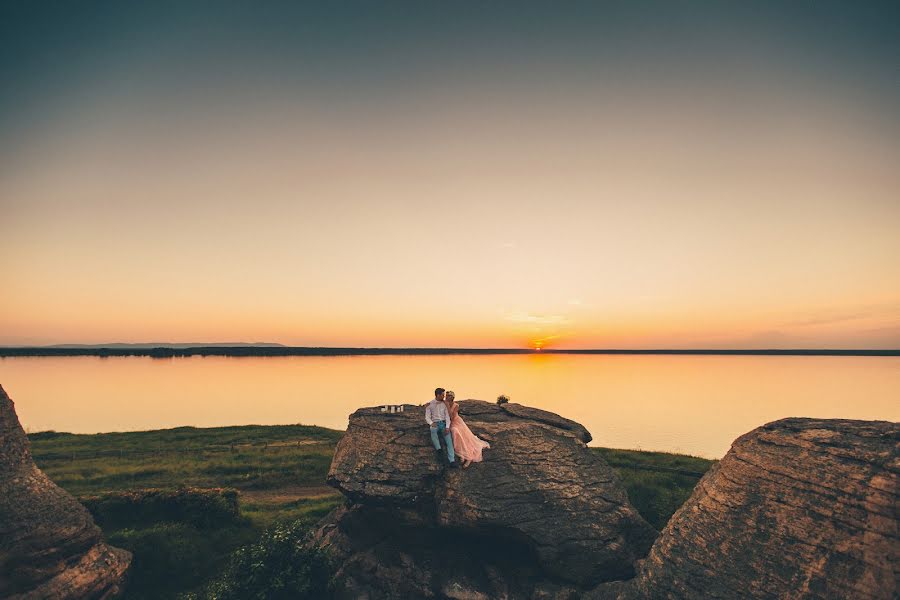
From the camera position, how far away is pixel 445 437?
65.2 feet

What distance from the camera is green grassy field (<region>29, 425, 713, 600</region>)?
2050cm

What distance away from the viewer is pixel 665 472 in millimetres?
33062

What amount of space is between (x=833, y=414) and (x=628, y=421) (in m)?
38.2

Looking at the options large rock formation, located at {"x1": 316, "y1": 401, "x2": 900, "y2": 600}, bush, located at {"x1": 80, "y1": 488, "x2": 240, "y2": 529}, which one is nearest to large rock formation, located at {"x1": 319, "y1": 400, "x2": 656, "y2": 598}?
large rock formation, located at {"x1": 316, "y1": 401, "x2": 900, "y2": 600}

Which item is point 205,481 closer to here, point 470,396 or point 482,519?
point 482,519

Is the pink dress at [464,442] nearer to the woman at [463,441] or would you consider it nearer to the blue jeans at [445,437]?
the woman at [463,441]

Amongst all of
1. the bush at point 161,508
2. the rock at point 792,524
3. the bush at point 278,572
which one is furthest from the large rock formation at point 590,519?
the bush at point 161,508

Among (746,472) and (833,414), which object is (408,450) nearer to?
(746,472)

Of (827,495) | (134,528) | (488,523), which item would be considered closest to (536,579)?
(488,523)

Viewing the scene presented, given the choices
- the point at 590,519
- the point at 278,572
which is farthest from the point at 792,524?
the point at 278,572

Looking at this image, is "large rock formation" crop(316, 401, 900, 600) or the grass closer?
"large rock formation" crop(316, 401, 900, 600)

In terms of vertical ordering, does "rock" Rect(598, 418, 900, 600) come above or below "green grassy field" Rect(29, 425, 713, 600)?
above

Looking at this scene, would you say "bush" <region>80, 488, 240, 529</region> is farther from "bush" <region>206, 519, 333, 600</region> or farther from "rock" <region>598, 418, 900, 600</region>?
"rock" <region>598, 418, 900, 600</region>

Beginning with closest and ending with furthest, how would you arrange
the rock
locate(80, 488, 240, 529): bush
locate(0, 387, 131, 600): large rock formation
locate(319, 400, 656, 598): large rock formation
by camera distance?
the rock, locate(0, 387, 131, 600): large rock formation, locate(319, 400, 656, 598): large rock formation, locate(80, 488, 240, 529): bush
